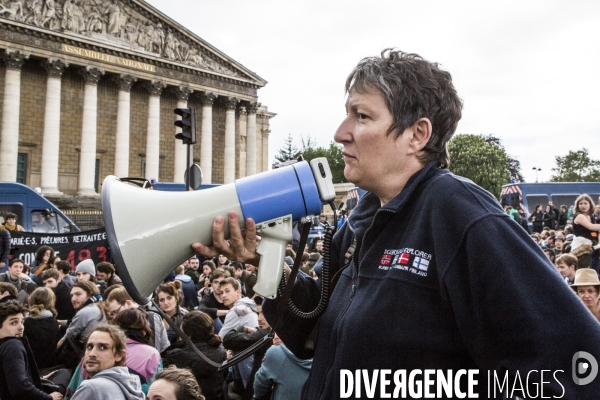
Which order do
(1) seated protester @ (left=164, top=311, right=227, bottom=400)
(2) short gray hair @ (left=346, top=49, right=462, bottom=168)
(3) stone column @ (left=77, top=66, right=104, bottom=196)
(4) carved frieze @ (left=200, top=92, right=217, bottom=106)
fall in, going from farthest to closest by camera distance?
1. (4) carved frieze @ (left=200, top=92, right=217, bottom=106)
2. (3) stone column @ (left=77, top=66, right=104, bottom=196)
3. (1) seated protester @ (left=164, top=311, right=227, bottom=400)
4. (2) short gray hair @ (left=346, top=49, right=462, bottom=168)

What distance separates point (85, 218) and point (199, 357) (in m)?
26.0

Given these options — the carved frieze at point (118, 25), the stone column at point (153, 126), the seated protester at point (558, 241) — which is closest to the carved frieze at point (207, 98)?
the carved frieze at point (118, 25)

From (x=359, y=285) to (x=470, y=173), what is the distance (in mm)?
64236

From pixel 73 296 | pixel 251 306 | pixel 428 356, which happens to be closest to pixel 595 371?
pixel 428 356

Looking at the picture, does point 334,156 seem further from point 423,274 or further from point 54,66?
point 423,274

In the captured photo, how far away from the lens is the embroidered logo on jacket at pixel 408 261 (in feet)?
5.10

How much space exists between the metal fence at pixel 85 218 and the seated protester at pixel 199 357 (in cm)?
2440

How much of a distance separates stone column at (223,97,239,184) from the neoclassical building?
80mm

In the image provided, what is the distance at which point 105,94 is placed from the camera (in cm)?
3684

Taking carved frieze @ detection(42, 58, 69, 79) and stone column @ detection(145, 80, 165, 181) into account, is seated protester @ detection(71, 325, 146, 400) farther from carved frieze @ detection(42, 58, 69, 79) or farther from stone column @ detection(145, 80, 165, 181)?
stone column @ detection(145, 80, 165, 181)

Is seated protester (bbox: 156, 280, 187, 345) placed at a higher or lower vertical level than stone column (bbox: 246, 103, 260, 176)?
lower

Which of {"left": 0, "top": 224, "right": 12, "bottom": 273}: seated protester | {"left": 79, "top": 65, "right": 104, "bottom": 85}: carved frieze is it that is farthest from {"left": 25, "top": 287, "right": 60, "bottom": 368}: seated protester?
{"left": 79, "top": 65, "right": 104, "bottom": 85}: carved frieze

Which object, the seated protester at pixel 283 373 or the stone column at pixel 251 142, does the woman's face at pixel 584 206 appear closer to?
the seated protester at pixel 283 373

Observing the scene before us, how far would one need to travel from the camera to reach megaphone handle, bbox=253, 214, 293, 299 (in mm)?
2051
